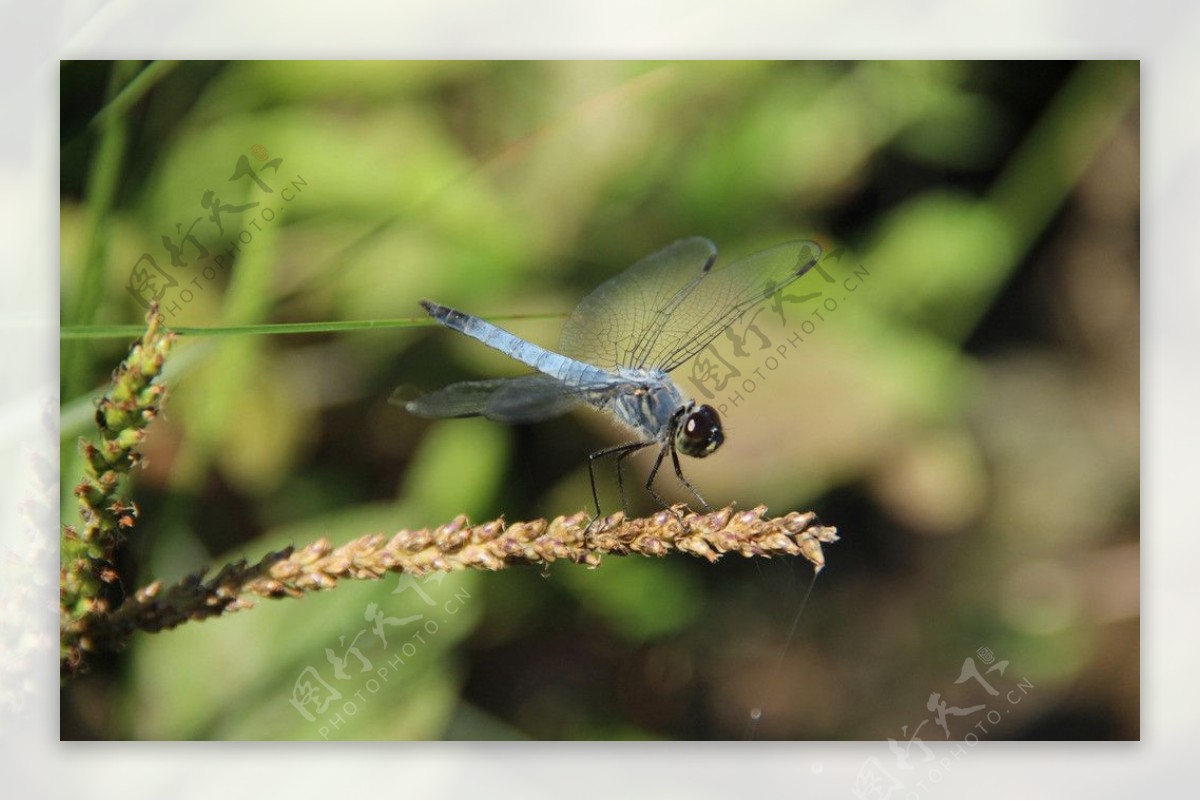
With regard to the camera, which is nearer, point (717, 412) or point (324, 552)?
point (324, 552)

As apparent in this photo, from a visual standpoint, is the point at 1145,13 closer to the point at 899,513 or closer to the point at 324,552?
the point at 899,513

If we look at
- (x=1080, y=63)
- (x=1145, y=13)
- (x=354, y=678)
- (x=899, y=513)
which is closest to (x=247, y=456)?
(x=354, y=678)

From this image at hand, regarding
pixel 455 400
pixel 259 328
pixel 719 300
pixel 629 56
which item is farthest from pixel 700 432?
pixel 259 328

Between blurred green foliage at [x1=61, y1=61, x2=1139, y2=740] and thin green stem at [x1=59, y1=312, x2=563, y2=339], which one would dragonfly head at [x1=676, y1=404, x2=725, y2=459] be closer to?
blurred green foliage at [x1=61, y1=61, x2=1139, y2=740]

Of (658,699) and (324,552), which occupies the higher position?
(324,552)

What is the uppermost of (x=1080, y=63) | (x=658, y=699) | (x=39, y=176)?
(x=1080, y=63)

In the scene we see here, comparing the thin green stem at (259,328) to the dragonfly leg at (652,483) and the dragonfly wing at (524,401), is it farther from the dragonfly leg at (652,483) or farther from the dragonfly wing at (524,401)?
the dragonfly leg at (652,483)

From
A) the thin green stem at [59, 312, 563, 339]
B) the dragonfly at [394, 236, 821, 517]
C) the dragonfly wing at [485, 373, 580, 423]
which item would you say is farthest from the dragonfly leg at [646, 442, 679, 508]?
the thin green stem at [59, 312, 563, 339]
